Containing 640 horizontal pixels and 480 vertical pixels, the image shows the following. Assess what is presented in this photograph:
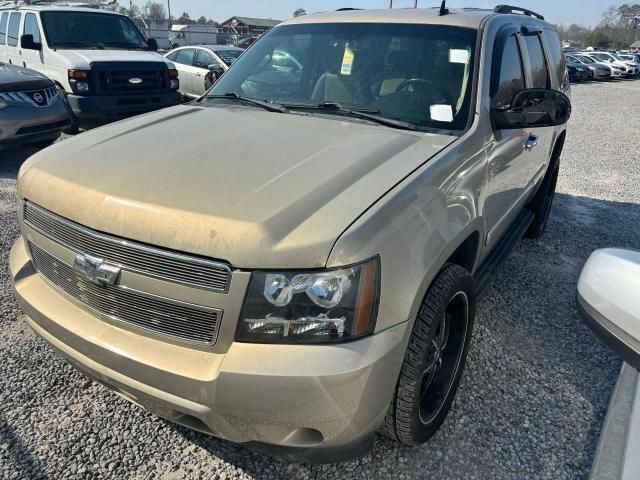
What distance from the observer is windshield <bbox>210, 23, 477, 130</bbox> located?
2.73m

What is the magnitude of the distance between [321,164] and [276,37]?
6.01ft

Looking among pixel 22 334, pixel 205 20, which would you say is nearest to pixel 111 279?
pixel 22 334

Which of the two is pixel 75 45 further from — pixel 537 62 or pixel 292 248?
pixel 292 248

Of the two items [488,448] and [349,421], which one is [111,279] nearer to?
[349,421]

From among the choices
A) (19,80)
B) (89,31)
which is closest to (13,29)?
(89,31)

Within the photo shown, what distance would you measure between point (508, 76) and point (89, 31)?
813 centimetres

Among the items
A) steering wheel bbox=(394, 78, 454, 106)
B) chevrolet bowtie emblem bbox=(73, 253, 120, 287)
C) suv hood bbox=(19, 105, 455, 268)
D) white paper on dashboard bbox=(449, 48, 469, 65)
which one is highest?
white paper on dashboard bbox=(449, 48, 469, 65)

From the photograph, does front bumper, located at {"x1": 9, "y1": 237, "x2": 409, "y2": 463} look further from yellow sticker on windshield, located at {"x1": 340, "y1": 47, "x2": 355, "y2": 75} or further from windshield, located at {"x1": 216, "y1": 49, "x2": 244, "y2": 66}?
windshield, located at {"x1": 216, "y1": 49, "x2": 244, "y2": 66}

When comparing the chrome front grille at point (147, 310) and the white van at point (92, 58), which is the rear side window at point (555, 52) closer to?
the chrome front grille at point (147, 310)

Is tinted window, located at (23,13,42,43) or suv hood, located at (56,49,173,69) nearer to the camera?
suv hood, located at (56,49,173,69)

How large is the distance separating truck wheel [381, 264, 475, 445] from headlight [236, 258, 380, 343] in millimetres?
377

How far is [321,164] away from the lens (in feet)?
7.04

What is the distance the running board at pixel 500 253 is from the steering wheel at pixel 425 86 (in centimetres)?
102

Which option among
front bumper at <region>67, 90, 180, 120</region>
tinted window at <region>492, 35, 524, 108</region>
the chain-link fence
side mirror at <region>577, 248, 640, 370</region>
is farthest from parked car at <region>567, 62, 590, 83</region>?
side mirror at <region>577, 248, 640, 370</region>
